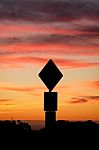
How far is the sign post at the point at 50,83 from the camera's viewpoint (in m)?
9.97

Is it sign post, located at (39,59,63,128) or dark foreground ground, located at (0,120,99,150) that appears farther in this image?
dark foreground ground, located at (0,120,99,150)

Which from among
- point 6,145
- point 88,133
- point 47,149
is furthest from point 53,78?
point 88,133

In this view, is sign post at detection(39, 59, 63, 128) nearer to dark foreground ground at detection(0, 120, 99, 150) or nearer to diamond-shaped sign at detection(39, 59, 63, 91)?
diamond-shaped sign at detection(39, 59, 63, 91)

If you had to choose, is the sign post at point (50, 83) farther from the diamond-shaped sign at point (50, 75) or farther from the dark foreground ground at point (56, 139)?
the dark foreground ground at point (56, 139)

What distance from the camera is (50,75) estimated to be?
9977 millimetres

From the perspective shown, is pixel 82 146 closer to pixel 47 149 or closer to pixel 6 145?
pixel 47 149

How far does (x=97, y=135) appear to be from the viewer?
15164 millimetres

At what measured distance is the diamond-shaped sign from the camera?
995 centimetres

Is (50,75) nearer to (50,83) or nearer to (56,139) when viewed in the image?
(50,83)

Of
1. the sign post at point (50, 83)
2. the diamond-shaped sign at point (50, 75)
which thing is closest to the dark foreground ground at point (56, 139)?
the sign post at point (50, 83)

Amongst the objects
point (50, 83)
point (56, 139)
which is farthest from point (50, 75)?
point (56, 139)

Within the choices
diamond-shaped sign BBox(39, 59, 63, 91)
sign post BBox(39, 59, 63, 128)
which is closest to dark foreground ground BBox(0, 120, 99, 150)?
sign post BBox(39, 59, 63, 128)

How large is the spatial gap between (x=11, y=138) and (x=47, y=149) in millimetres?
3762

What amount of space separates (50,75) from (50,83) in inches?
6.3
